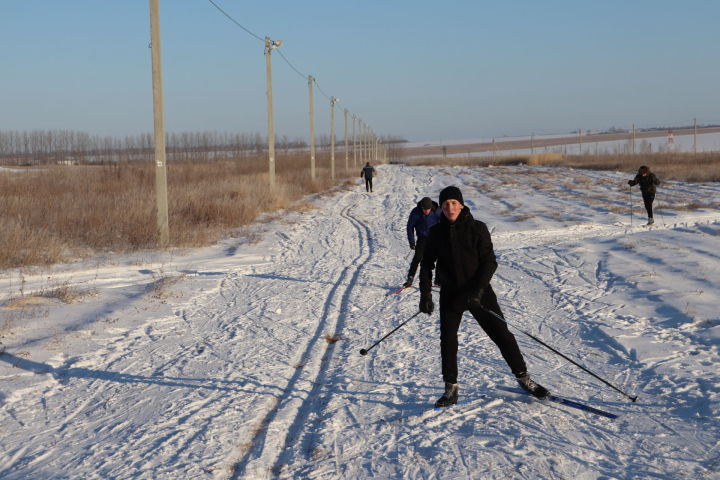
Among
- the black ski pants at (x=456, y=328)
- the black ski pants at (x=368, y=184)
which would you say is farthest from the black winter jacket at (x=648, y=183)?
the black ski pants at (x=368, y=184)

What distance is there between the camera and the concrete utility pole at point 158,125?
14.8 meters

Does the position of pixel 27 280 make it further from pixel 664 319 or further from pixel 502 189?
pixel 502 189

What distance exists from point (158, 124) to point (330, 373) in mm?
10129

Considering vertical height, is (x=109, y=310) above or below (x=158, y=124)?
below

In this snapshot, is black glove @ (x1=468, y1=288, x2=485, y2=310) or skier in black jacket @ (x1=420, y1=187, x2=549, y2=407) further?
skier in black jacket @ (x1=420, y1=187, x2=549, y2=407)

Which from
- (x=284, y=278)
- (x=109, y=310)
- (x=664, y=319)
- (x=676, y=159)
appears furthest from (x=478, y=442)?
(x=676, y=159)

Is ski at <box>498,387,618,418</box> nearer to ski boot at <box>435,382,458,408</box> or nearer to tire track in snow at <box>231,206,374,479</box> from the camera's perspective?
ski boot at <box>435,382,458,408</box>

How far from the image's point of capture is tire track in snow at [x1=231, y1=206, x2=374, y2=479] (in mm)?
4621

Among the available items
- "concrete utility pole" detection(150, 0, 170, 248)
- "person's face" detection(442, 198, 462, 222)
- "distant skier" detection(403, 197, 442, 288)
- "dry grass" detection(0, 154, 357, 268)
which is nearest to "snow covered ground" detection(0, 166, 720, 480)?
"distant skier" detection(403, 197, 442, 288)

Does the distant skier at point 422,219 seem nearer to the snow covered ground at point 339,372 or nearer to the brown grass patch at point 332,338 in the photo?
the snow covered ground at point 339,372

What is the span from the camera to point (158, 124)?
1512cm

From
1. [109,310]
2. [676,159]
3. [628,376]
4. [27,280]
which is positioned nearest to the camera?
[628,376]

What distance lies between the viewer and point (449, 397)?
5621 millimetres

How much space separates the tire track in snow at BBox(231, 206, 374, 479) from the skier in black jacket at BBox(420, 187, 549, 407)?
3.65 feet
